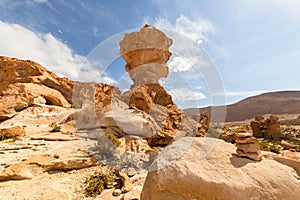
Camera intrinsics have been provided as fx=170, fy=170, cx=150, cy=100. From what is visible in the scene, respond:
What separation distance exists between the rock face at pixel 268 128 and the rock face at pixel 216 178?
2269 cm

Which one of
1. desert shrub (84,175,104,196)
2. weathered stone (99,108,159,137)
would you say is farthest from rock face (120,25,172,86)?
desert shrub (84,175,104,196)

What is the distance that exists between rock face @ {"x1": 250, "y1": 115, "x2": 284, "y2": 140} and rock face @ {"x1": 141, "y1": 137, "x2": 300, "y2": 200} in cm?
2269

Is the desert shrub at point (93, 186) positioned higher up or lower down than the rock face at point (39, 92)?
lower down

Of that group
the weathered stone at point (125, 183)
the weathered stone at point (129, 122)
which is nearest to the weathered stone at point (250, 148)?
the weathered stone at point (125, 183)

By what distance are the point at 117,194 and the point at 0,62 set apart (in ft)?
71.9

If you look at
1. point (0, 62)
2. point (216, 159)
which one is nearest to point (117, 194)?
point (216, 159)

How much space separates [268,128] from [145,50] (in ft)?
63.8

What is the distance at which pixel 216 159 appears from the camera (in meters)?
3.28

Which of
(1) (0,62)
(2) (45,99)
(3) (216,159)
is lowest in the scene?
(3) (216,159)

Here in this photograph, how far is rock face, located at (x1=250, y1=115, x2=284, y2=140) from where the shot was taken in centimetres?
2161

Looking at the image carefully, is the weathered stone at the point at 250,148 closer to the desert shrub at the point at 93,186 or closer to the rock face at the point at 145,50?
the desert shrub at the point at 93,186

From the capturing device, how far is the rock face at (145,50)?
19750 millimetres

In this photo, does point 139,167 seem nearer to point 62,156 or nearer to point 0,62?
point 62,156

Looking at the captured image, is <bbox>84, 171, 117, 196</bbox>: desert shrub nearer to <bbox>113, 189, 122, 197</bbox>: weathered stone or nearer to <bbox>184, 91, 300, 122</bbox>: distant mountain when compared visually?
<bbox>113, 189, 122, 197</bbox>: weathered stone
